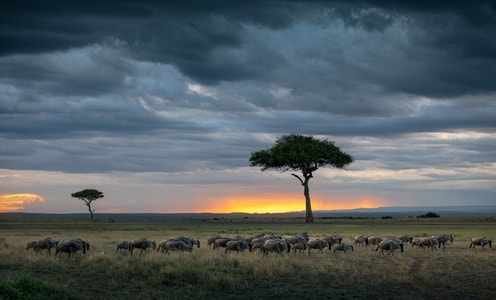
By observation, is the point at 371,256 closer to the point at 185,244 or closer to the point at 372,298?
the point at 185,244

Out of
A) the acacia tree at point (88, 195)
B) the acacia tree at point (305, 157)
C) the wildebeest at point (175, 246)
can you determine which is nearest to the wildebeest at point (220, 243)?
the wildebeest at point (175, 246)

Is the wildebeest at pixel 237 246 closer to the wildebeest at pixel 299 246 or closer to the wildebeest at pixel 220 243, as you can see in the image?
the wildebeest at pixel 220 243

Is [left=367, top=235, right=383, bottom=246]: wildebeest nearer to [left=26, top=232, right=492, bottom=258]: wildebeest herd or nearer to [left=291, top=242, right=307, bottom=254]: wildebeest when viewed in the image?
[left=26, top=232, right=492, bottom=258]: wildebeest herd

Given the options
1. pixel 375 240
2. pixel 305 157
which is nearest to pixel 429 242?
pixel 375 240

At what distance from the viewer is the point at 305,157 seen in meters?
85.8

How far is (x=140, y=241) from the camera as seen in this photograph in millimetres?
31734

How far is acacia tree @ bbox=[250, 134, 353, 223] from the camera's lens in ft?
285

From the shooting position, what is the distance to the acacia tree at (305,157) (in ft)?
285

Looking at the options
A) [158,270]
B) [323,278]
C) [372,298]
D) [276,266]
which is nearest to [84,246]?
[158,270]

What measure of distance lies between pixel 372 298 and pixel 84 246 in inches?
637

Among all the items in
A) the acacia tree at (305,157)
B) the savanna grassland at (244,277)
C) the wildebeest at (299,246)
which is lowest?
the savanna grassland at (244,277)

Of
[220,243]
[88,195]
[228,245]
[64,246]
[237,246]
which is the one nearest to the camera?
[64,246]

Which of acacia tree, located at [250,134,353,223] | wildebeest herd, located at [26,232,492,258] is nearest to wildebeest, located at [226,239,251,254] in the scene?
wildebeest herd, located at [26,232,492,258]

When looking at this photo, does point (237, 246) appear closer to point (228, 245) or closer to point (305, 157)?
point (228, 245)
